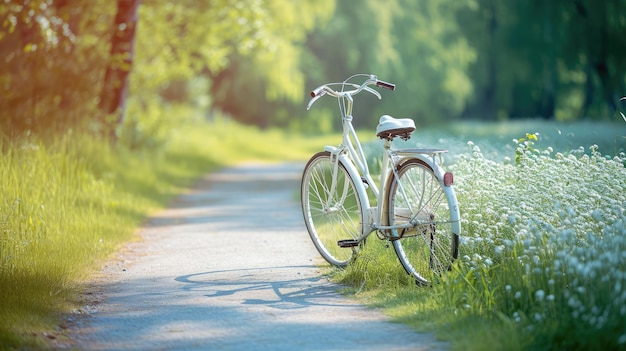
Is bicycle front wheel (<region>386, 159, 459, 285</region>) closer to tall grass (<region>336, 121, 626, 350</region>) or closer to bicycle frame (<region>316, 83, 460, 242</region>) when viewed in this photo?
bicycle frame (<region>316, 83, 460, 242</region>)

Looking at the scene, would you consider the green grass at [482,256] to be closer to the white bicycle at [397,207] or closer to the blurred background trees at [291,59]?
the white bicycle at [397,207]

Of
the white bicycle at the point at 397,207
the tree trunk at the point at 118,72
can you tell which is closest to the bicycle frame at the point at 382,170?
the white bicycle at the point at 397,207

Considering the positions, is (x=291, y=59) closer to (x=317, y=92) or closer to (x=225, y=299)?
(x=317, y=92)

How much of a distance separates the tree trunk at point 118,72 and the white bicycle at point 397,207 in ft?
27.5

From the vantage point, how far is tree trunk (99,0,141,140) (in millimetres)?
16141

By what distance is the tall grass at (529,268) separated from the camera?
16.5 feet

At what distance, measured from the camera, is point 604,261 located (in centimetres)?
543

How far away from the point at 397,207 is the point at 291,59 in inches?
870

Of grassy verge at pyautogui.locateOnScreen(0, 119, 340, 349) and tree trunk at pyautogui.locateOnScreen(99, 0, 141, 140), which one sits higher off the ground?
tree trunk at pyautogui.locateOnScreen(99, 0, 141, 140)

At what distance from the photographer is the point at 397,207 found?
7.15 meters

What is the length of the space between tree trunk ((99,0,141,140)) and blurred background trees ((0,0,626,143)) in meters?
0.03

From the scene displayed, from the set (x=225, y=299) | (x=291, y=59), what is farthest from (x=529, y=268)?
(x=291, y=59)

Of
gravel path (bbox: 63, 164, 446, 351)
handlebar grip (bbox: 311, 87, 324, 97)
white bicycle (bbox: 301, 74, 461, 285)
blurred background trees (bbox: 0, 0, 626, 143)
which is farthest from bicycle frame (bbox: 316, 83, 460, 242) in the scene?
blurred background trees (bbox: 0, 0, 626, 143)

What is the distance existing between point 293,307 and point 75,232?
3014 millimetres
